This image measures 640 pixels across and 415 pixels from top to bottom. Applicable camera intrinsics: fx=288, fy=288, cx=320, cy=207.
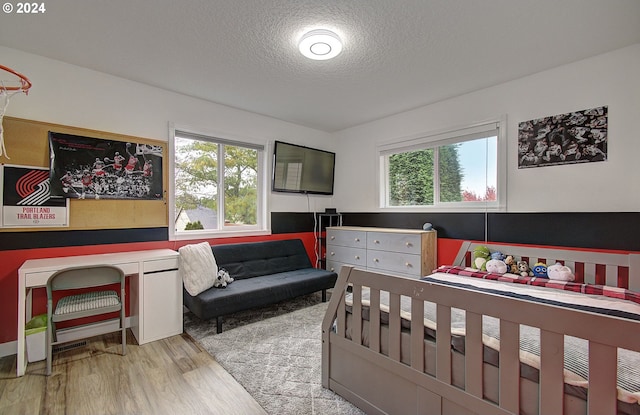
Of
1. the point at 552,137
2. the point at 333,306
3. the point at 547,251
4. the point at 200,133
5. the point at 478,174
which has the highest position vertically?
the point at 200,133

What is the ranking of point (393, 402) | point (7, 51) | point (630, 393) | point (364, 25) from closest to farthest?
point (630, 393) → point (393, 402) → point (364, 25) → point (7, 51)

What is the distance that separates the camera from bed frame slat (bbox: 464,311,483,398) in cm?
125

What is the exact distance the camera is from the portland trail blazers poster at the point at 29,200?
2336 millimetres

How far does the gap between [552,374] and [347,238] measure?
302 cm

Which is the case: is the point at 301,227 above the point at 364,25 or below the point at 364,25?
below

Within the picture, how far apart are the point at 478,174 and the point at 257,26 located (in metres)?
2.69

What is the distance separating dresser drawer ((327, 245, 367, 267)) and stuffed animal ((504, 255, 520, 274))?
159cm

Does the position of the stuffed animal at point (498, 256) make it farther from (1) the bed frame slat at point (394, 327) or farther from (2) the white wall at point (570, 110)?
(1) the bed frame slat at point (394, 327)

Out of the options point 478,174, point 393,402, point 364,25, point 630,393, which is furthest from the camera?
point 478,174

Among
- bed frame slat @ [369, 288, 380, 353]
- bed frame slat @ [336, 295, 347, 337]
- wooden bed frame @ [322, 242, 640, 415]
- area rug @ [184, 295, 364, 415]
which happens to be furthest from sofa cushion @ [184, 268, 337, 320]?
bed frame slat @ [369, 288, 380, 353]

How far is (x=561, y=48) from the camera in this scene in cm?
234

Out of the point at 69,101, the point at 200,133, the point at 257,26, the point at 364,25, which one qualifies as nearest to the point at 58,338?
the point at 69,101

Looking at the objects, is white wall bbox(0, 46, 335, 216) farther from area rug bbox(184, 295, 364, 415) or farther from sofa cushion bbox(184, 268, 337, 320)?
area rug bbox(184, 295, 364, 415)

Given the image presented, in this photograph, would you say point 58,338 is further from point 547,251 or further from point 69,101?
point 547,251
